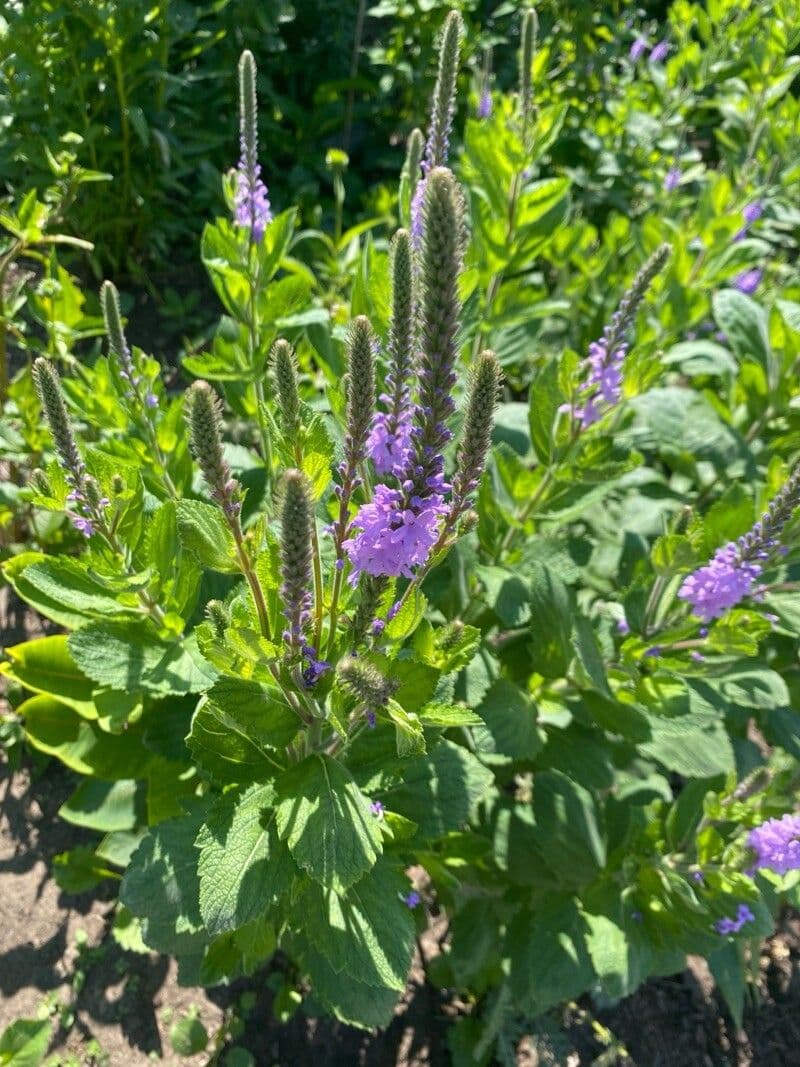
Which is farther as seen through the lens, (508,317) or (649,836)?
(508,317)

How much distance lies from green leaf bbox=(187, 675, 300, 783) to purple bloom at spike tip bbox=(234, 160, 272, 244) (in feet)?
4.29

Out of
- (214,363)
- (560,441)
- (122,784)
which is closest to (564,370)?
(560,441)

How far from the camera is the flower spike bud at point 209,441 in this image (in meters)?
1.22

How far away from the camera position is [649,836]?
247 cm

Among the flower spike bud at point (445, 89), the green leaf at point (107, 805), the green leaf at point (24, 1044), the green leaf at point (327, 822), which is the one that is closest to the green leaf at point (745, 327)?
→ the flower spike bud at point (445, 89)

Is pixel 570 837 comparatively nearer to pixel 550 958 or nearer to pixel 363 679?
pixel 550 958

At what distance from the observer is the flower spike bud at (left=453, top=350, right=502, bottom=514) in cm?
115

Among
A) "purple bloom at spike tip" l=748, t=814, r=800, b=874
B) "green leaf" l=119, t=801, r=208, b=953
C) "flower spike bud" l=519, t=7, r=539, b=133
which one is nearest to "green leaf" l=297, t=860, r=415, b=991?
"green leaf" l=119, t=801, r=208, b=953

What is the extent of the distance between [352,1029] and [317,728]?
5.71 ft

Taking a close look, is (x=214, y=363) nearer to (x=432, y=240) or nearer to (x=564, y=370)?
(x=564, y=370)

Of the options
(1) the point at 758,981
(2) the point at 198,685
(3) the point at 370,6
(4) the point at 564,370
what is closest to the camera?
(2) the point at 198,685

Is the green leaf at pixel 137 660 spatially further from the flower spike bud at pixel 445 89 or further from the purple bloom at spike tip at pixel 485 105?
the purple bloom at spike tip at pixel 485 105

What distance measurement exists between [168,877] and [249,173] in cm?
183

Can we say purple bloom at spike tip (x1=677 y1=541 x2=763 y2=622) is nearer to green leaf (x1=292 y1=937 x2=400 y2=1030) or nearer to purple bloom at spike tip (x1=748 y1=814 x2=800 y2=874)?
purple bloom at spike tip (x1=748 y1=814 x2=800 y2=874)
